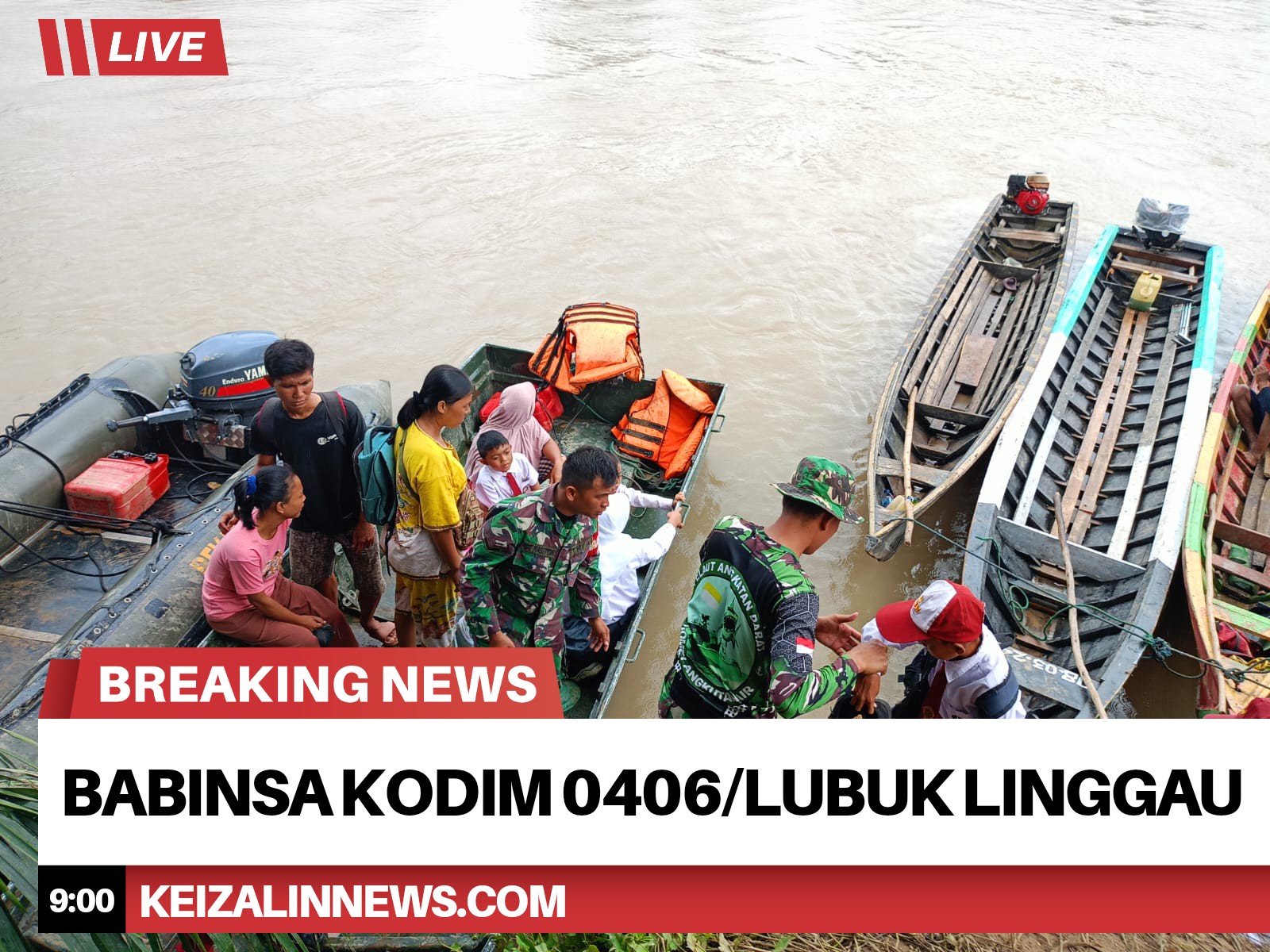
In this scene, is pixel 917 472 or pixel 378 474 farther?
pixel 917 472

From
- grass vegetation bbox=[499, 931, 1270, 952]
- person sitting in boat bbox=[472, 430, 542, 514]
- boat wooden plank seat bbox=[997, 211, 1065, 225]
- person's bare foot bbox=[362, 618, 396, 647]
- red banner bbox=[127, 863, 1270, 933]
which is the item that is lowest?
person's bare foot bbox=[362, 618, 396, 647]

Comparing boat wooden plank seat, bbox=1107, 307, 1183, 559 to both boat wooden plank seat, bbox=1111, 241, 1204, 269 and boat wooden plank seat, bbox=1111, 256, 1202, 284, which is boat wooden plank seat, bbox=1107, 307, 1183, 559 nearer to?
boat wooden plank seat, bbox=1111, 256, 1202, 284

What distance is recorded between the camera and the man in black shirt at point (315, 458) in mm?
3930

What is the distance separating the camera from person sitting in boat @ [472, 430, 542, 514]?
4.52 metres

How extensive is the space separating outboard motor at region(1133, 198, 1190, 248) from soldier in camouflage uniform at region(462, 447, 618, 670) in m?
8.86

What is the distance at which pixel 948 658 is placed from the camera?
10.4ft

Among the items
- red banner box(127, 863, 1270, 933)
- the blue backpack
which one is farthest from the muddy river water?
red banner box(127, 863, 1270, 933)

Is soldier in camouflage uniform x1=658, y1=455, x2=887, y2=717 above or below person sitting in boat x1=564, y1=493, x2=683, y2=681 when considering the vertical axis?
above

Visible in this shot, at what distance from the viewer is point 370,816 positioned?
2570 mm

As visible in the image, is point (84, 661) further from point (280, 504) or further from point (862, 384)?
point (862, 384)

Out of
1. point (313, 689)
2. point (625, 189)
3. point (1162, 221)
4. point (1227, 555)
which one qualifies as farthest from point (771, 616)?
point (625, 189)

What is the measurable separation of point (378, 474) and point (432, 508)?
341mm

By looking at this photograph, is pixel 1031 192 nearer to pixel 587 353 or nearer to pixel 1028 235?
pixel 1028 235

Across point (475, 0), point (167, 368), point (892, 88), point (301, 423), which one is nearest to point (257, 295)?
Answer: point (167, 368)
